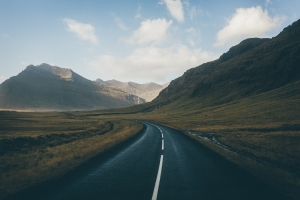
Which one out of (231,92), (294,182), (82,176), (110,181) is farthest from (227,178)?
(231,92)

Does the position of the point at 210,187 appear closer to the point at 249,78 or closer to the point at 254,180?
the point at 254,180

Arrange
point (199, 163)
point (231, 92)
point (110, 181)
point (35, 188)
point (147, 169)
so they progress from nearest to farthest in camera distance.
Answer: point (35, 188)
point (110, 181)
point (147, 169)
point (199, 163)
point (231, 92)

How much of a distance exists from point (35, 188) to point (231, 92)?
151m

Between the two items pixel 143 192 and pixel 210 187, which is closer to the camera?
pixel 143 192

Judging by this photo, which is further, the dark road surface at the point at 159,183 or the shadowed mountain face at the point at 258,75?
the shadowed mountain face at the point at 258,75

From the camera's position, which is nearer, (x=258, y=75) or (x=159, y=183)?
(x=159, y=183)

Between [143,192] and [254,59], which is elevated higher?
[254,59]

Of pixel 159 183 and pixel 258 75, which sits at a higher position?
pixel 258 75

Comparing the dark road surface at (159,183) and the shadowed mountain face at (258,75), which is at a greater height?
the shadowed mountain face at (258,75)

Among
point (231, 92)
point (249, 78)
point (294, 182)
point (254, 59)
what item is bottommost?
point (294, 182)

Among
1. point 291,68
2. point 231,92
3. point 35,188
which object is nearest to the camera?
point 35,188

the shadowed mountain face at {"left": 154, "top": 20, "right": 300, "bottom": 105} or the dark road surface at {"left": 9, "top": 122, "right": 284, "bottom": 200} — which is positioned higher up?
the shadowed mountain face at {"left": 154, "top": 20, "right": 300, "bottom": 105}

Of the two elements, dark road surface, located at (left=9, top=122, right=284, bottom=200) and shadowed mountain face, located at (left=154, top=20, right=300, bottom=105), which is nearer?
dark road surface, located at (left=9, top=122, right=284, bottom=200)

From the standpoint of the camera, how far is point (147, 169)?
38.4 feet
